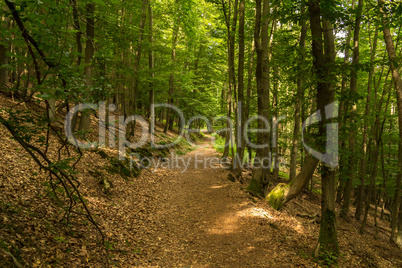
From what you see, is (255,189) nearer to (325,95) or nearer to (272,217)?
(272,217)

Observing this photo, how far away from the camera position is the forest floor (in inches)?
155

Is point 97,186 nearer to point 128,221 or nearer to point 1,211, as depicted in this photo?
point 128,221

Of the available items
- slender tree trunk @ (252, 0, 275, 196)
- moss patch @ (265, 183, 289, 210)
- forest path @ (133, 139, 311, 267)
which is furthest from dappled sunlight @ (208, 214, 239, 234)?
slender tree trunk @ (252, 0, 275, 196)

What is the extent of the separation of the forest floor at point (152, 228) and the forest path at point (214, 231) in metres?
0.03

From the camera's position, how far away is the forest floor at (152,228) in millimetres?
3932

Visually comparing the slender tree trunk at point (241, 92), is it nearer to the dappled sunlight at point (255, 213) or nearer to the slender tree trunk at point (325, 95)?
the dappled sunlight at point (255, 213)

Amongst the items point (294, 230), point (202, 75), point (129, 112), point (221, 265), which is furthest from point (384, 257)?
point (202, 75)

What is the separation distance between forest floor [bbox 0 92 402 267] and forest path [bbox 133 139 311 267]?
27 millimetres

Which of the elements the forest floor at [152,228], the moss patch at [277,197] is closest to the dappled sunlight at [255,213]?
the forest floor at [152,228]

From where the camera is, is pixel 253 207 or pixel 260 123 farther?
pixel 260 123

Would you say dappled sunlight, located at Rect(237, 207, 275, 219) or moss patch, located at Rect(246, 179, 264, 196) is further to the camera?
moss patch, located at Rect(246, 179, 264, 196)

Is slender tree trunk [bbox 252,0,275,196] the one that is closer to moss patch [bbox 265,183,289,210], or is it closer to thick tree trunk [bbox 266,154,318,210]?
moss patch [bbox 265,183,289,210]

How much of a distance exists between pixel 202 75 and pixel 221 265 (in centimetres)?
2112

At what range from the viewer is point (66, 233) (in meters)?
4.33
